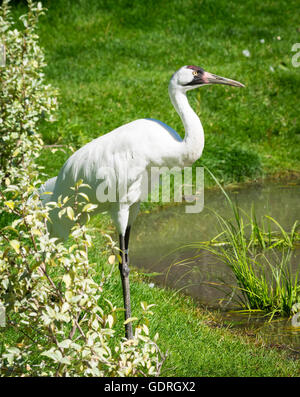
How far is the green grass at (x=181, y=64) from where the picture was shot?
8.03 metres

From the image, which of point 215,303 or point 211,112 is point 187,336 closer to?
point 215,303

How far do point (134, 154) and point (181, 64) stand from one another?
666 centimetres

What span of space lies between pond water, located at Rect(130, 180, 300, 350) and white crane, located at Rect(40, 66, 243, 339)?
100cm

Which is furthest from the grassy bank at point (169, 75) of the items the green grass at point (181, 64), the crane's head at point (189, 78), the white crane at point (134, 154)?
the crane's head at point (189, 78)

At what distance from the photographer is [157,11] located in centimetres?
1173

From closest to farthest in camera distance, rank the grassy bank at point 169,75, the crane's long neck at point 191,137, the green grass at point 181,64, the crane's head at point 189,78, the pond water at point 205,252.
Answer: the crane's long neck at point 191,137 < the crane's head at point 189,78 < the pond water at point 205,252 < the grassy bank at point 169,75 < the green grass at point 181,64

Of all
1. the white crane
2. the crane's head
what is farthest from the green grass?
the crane's head

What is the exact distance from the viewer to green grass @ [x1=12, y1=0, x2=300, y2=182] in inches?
316

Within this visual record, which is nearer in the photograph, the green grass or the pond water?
the pond water

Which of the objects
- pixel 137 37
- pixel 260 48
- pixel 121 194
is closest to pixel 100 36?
pixel 137 37

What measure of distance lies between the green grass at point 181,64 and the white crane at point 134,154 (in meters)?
3.13

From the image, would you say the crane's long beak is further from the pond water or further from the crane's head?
the pond water

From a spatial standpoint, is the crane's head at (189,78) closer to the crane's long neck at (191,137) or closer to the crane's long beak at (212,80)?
the crane's long beak at (212,80)

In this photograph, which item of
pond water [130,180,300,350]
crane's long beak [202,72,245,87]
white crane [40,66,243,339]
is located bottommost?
pond water [130,180,300,350]
